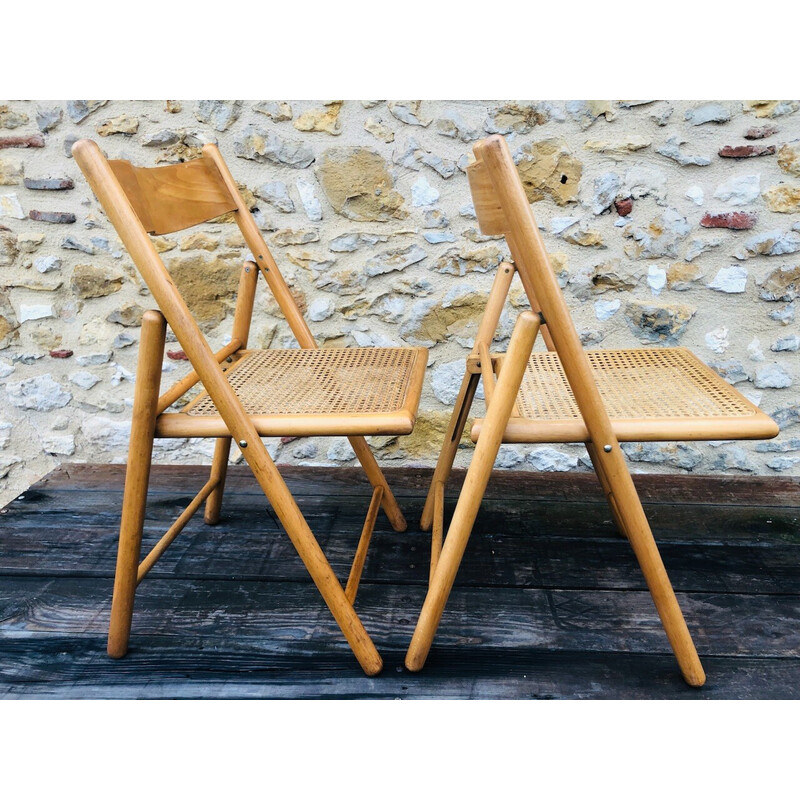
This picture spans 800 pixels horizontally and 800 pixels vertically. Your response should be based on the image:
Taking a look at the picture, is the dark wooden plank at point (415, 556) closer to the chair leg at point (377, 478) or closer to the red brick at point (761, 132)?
the chair leg at point (377, 478)

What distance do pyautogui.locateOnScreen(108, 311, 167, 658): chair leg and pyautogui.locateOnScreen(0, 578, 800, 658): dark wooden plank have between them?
4.2 inches

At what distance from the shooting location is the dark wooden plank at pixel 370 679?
4.25ft

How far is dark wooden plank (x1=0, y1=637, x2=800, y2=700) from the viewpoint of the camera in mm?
1296

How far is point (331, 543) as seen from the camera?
186cm

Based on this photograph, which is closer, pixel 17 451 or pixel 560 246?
pixel 560 246

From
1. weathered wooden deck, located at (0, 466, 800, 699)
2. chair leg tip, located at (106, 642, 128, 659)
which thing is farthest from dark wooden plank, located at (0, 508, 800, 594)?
chair leg tip, located at (106, 642, 128, 659)

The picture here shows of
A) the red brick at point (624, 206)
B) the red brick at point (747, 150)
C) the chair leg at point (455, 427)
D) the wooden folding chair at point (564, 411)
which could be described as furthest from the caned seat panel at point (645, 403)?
the red brick at point (747, 150)

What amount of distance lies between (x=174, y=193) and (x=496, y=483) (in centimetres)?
132

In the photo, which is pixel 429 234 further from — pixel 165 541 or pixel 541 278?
pixel 165 541

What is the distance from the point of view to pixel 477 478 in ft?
4.01

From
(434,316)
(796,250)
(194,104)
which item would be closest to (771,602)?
(796,250)

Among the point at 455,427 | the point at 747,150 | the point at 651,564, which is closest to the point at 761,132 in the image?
the point at 747,150

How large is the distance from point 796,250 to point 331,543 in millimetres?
1630

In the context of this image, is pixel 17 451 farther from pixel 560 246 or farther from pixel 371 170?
pixel 560 246
